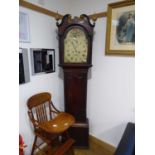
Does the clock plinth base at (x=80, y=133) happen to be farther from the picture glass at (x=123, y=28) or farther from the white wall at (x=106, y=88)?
the picture glass at (x=123, y=28)

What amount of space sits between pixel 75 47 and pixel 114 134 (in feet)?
4.16

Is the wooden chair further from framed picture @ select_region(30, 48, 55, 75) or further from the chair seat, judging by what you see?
framed picture @ select_region(30, 48, 55, 75)

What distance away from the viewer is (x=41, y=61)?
1839 millimetres

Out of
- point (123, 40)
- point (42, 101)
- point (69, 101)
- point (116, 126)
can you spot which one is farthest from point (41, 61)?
point (116, 126)

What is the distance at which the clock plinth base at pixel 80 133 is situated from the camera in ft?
6.50

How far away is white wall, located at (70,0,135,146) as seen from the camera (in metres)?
1.78

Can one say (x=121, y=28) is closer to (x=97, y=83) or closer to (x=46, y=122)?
(x=97, y=83)

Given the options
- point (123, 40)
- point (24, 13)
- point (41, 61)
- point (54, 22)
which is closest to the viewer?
point (24, 13)

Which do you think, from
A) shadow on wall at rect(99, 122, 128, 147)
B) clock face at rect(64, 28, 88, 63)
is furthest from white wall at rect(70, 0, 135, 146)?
clock face at rect(64, 28, 88, 63)

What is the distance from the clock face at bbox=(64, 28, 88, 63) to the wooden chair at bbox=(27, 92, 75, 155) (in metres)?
0.57

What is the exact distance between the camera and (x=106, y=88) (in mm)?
1970
